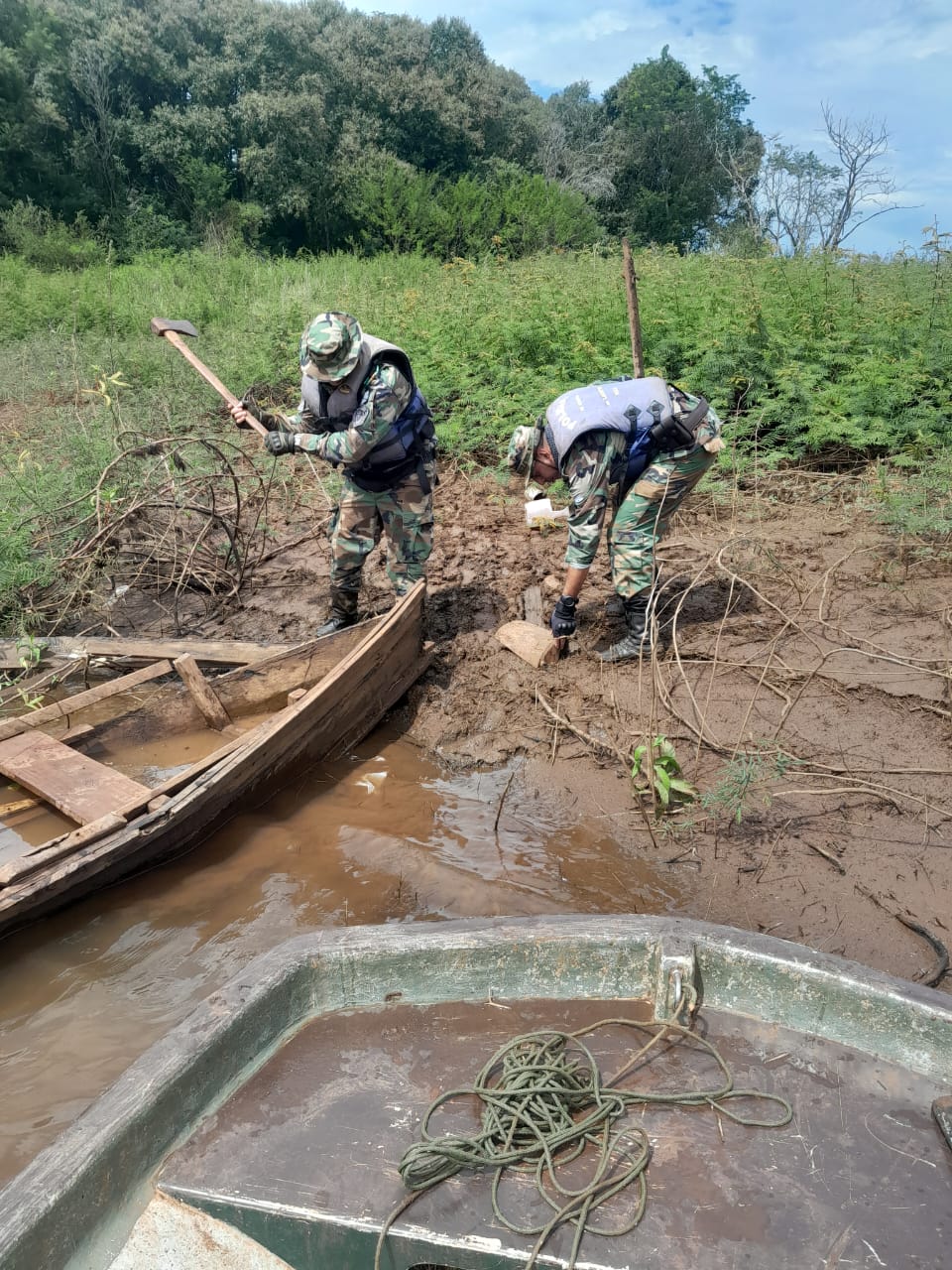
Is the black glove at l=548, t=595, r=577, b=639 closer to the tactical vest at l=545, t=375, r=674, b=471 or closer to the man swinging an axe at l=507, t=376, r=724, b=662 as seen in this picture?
the man swinging an axe at l=507, t=376, r=724, b=662

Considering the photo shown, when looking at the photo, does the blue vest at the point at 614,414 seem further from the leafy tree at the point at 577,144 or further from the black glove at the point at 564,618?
the leafy tree at the point at 577,144

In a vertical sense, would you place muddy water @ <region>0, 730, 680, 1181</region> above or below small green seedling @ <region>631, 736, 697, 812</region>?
below

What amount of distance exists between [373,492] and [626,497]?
1.53 metres

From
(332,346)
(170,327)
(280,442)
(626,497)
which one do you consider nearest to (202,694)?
(280,442)

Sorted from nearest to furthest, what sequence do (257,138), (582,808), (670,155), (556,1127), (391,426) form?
(556,1127) < (582,808) < (391,426) < (257,138) < (670,155)

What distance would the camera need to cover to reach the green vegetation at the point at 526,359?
259 inches

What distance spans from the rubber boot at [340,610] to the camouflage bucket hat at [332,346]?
1.39 meters

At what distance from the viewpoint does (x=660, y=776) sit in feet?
13.0

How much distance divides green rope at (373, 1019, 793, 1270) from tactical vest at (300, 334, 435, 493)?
3463 millimetres

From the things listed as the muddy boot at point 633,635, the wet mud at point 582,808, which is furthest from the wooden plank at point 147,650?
the muddy boot at point 633,635

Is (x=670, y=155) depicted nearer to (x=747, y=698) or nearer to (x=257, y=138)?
(x=257, y=138)

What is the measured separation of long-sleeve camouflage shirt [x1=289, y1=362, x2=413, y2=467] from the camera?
462cm

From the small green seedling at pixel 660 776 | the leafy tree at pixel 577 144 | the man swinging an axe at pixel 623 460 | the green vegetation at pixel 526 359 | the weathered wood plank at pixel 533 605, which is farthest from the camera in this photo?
the leafy tree at pixel 577 144

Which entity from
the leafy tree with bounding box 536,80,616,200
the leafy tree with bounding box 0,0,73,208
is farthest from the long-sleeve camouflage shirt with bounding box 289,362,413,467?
the leafy tree with bounding box 536,80,616,200
